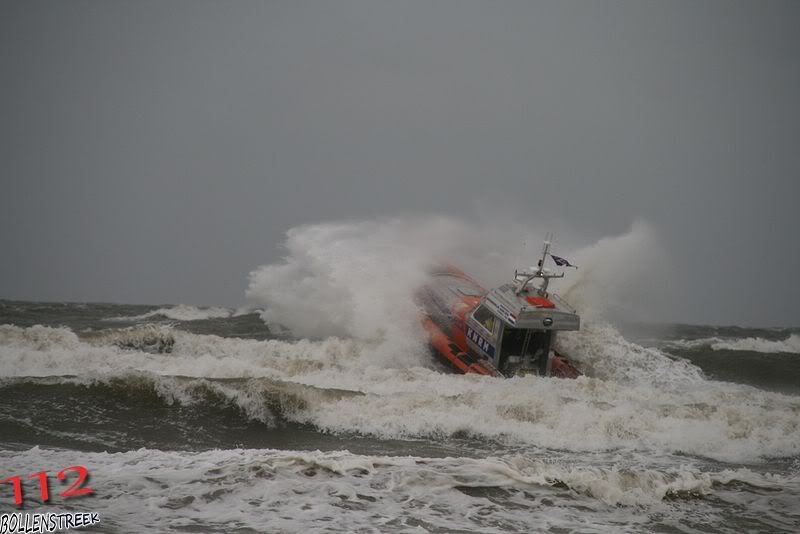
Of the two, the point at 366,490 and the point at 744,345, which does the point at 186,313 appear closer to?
the point at 366,490

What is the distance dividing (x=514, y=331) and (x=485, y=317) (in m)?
0.70

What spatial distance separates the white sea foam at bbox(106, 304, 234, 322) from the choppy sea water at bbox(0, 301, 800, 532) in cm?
485

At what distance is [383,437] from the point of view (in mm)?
9406

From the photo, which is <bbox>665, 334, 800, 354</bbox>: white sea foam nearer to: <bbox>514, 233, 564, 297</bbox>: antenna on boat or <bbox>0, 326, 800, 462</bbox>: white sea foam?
<bbox>0, 326, 800, 462</bbox>: white sea foam

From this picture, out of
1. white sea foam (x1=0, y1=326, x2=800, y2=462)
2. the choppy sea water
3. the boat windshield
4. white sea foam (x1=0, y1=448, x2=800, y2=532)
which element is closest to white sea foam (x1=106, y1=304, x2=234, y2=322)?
the choppy sea water

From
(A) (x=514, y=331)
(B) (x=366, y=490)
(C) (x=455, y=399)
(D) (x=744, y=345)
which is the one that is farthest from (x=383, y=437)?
(D) (x=744, y=345)

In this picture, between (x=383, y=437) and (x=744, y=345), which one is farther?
(x=744, y=345)

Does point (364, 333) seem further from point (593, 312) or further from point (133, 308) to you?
point (133, 308)

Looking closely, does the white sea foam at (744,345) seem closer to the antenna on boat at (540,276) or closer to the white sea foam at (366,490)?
the antenna on boat at (540,276)

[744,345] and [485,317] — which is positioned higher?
[485,317]

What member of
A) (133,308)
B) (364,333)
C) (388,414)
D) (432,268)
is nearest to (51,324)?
(133,308)

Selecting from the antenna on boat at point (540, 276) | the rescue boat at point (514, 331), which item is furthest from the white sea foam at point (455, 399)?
the antenna on boat at point (540, 276)

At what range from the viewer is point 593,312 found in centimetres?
1653

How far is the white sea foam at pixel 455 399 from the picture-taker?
9695 millimetres
